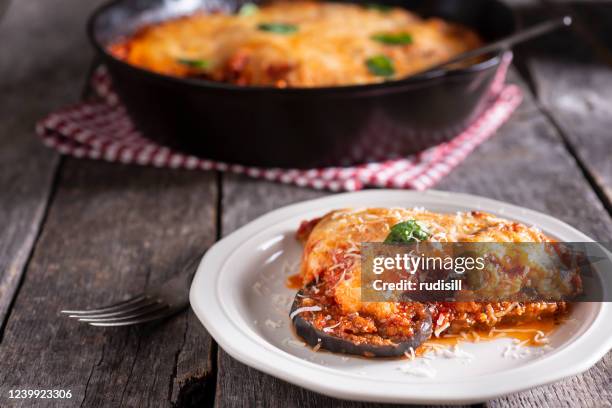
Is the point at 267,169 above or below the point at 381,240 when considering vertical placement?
below

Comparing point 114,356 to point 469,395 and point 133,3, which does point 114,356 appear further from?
point 133,3

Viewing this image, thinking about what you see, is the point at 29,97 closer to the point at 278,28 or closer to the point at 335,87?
the point at 278,28

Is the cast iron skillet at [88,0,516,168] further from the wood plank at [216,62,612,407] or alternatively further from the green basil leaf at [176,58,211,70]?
the green basil leaf at [176,58,211,70]

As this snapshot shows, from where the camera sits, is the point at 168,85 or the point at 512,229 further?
the point at 168,85

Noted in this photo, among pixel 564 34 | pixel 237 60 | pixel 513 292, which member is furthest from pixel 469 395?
pixel 564 34

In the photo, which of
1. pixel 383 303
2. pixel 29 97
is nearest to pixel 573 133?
pixel 383 303
